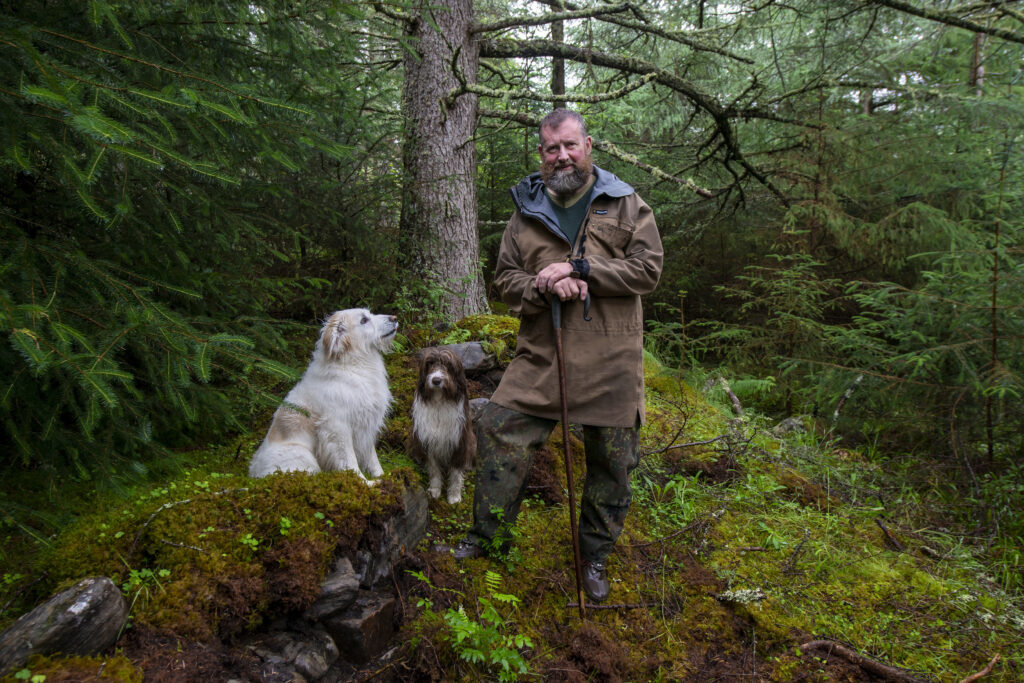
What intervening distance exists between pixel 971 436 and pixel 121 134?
7.50 meters

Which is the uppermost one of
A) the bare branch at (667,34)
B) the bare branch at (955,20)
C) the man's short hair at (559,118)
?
the bare branch at (667,34)

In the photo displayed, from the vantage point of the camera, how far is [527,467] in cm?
340

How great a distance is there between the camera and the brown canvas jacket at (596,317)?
10.5 feet

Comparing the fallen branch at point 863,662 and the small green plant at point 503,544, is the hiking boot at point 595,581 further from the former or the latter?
the fallen branch at point 863,662

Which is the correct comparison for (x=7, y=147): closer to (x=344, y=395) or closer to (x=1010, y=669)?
(x=344, y=395)

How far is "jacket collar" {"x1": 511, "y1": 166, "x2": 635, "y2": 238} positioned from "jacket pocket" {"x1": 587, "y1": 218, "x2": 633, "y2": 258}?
0.51ft

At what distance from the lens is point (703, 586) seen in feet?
12.4

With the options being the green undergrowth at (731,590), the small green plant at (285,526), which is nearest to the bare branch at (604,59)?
→ the green undergrowth at (731,590)

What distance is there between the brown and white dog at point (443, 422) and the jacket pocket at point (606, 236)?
153 cm

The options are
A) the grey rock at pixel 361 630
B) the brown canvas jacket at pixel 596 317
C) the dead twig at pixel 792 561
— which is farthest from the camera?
the dead twig at pixel 792 561

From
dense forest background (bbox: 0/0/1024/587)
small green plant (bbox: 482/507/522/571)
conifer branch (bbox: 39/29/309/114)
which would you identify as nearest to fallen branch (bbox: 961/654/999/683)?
dense forest background (bbox: 0/0/1024/587)

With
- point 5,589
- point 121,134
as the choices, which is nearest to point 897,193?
Result: point 121,134

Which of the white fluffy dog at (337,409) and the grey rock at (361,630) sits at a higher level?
the white fluffy dog at (337,409)

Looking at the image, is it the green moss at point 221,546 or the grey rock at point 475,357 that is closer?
the green moss at point 221,546
